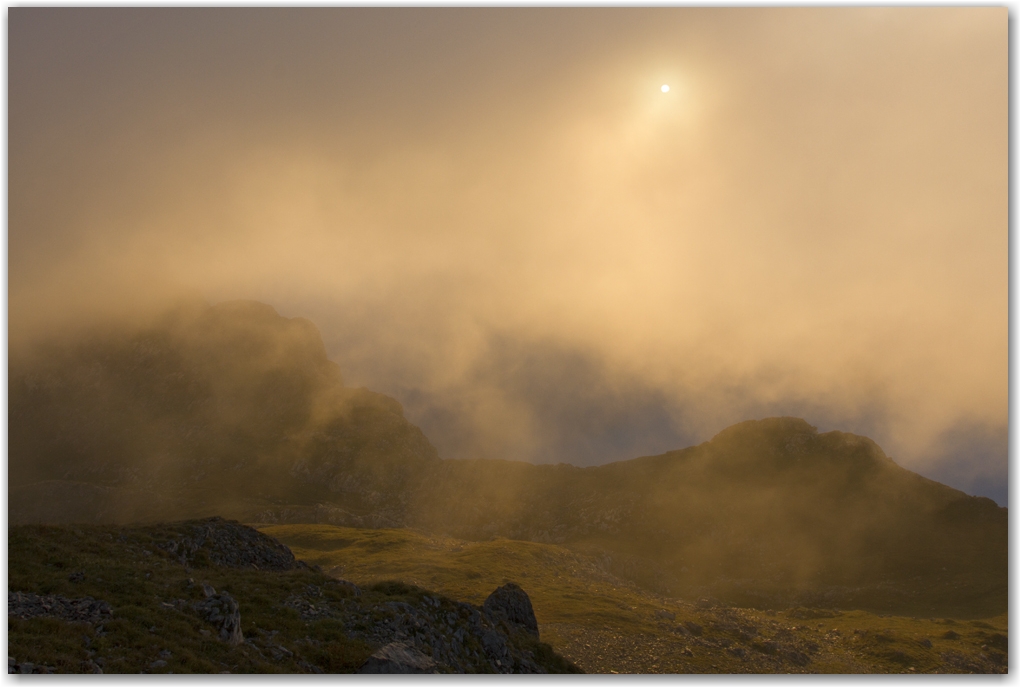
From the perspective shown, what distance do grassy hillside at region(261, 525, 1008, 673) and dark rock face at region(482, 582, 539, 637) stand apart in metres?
13.3

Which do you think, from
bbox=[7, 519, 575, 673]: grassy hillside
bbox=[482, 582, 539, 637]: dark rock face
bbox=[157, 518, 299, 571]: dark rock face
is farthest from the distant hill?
bbox=[7, 519, 575, 673]: grassy hillside

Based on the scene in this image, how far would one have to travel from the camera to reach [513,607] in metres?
40.2

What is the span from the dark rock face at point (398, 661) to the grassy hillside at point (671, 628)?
29.6m

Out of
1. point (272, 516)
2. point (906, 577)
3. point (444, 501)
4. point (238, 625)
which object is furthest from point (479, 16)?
point (444, 501)

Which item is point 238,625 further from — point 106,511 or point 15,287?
point 106,511

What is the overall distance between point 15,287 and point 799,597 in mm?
145382

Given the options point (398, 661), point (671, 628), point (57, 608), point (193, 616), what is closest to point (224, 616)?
point (193, 616)

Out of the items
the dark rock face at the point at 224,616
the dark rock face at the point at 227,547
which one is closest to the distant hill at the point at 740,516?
the dark rock face at the point at 227,547

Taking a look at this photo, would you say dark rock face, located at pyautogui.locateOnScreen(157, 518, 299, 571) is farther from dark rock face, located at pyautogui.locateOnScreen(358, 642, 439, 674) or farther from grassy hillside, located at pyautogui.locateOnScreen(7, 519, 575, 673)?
dark rock face, located at pyautogui.locateOnScreen(358, 642, 439, 674)

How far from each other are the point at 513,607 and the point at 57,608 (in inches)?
1116

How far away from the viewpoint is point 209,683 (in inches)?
795

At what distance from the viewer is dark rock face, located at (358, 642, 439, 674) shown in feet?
75.8

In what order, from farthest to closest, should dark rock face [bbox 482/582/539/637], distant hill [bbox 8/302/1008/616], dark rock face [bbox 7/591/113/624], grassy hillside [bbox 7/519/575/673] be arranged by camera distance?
distant hill [bbox 8/302/1008/616]
dark rock face [bbox 482/582/539/637]
dark rock face [bbox 7/591/113/624]
grassy hillside [bbox 7/519/575/673]

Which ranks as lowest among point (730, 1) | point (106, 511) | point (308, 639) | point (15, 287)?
point (106, 511)
